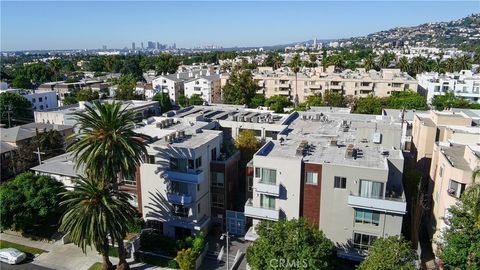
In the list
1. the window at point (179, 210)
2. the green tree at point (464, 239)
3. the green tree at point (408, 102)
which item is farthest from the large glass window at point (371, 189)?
the green tree at point (408, 102)

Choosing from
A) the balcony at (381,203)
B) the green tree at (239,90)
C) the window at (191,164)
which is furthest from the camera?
the green tree at (239,90)

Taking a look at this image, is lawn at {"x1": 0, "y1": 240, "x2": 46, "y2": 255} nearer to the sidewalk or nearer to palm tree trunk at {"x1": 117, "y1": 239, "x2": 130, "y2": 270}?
the sidewalk

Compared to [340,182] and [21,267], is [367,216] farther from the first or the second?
[21,267]

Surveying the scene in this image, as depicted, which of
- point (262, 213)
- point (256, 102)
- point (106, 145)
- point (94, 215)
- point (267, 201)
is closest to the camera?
point (94, 215)

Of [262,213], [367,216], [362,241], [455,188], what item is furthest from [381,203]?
[262,213]

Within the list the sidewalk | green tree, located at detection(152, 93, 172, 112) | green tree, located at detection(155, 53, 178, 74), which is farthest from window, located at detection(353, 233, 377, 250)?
green tree, located at detection(155, 53, 178, 74)

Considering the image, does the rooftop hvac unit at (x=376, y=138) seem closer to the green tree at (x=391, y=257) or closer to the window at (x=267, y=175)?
the window at (x=267, y=175)

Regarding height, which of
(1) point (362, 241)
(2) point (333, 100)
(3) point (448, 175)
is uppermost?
(3) point (448, 175)
